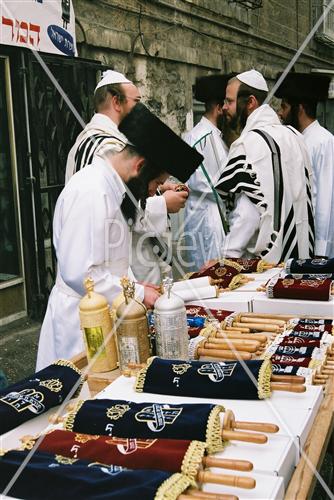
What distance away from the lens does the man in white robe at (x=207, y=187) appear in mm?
4988

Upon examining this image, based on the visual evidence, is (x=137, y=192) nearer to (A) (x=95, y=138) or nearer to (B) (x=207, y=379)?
(B) (x=207, y=379)

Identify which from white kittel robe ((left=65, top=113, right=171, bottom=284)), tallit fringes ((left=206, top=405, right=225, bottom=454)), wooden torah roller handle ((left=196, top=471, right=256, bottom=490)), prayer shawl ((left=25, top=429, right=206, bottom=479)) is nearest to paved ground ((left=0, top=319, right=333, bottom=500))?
white kittel robe ((left=65, top=113, right=171, bottom=284))

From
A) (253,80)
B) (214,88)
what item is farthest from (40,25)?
(253,80)

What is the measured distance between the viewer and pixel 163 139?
2.32 metres

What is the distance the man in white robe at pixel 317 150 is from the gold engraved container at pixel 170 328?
10.1 ft

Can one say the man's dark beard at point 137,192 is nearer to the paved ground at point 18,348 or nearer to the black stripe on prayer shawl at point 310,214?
the black stripe on prayer shawl at point 310,214

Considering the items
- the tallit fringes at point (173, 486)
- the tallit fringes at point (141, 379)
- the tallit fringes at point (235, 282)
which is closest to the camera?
the tallit fringes at point (173, 486)

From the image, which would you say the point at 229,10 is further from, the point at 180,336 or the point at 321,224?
the point at 180,336

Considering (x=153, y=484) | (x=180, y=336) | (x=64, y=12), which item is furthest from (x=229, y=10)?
(x=153, y=484)

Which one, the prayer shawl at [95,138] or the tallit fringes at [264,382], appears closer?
A: the tallit fringes at [264,382]

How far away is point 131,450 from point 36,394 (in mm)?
480

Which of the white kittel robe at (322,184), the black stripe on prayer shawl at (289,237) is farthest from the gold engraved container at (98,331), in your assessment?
the white kittel robe at (322,184)

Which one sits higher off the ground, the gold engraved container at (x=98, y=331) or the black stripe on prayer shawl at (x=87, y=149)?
the black stripe on prayer shawl at (x=87, y=149)

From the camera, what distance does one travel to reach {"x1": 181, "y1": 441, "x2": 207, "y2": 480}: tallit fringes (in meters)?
1.28
